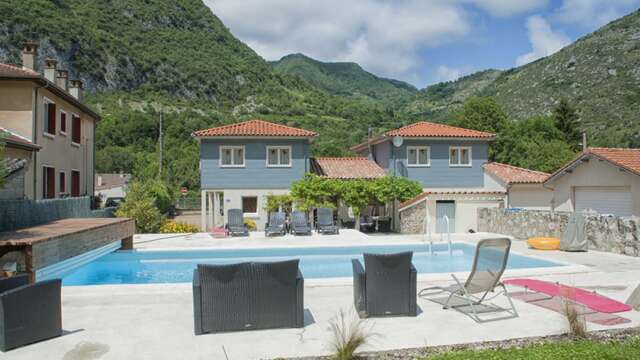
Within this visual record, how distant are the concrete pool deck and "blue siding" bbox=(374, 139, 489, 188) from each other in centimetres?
1708

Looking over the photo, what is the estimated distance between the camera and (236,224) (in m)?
21.3

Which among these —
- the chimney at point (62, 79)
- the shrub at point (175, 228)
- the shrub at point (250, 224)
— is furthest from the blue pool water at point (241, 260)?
the chimney at point (62, 79)

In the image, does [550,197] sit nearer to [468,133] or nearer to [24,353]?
[468,133]

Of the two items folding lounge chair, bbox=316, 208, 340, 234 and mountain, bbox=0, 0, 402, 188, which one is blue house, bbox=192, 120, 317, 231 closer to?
folding lounge chair, bbox=316, 208, 340, 234

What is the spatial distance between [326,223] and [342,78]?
114 meters

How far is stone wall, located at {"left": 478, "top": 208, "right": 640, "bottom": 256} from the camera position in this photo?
14758 mm

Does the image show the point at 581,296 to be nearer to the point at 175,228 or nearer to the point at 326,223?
the point at 326,223

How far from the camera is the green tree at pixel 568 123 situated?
54.8m

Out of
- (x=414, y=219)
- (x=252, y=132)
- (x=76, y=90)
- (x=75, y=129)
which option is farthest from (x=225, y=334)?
(x=76, y=90)

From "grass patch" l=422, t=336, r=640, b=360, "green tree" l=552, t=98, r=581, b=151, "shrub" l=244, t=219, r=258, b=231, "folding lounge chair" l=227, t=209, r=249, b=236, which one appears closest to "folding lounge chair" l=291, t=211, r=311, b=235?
"folding lounge chair" l=227, t=209, r=249, b=236

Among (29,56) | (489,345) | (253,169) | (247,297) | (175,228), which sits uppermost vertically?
(29,56)

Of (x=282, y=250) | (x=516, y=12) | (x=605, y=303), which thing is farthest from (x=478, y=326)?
(x=516, y=12)

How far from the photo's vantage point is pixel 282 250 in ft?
56.4

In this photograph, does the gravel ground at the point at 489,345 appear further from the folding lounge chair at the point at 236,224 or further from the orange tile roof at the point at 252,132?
the orange tile roof at the point at 252,132
